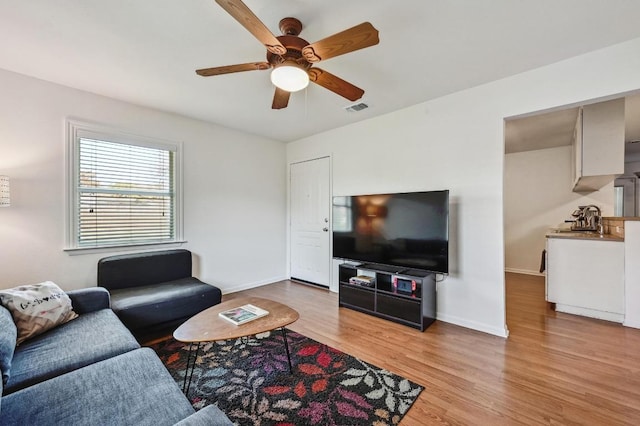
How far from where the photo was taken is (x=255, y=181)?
439cm

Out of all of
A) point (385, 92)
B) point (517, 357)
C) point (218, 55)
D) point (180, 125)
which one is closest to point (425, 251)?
point (517, 357)

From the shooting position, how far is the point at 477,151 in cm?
278

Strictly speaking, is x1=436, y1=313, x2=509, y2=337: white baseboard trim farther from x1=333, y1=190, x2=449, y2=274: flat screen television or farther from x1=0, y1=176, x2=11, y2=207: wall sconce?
x1=0, y1=176, x2=11, y2=207: wall sconce

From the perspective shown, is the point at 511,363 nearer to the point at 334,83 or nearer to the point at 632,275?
the point at 632,275

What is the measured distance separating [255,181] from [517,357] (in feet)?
12.8

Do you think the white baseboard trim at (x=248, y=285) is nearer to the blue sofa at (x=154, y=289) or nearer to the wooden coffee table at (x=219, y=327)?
the blue sofa at (x=154, y=289)

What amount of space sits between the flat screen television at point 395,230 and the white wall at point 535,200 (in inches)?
145

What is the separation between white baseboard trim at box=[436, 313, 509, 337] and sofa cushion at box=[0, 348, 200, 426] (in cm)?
273

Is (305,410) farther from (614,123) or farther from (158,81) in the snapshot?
(614,123)

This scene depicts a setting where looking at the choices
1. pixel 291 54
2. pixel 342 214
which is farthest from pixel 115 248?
pixel 291 54

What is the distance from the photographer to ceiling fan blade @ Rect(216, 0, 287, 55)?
51.3 inches

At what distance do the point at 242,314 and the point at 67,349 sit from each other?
102 centimetres

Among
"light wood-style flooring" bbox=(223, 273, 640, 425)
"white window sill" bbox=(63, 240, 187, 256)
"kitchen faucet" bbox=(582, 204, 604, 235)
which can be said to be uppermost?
"kitchen faucet" bbox=(582, 204, 604, 235)

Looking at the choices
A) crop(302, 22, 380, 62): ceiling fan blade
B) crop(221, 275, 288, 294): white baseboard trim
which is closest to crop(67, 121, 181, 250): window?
crop(221, 275, 288, 294): white baseboard trim
